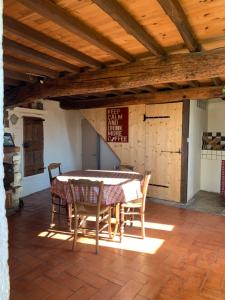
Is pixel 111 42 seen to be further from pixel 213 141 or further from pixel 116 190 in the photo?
pixel 213 141

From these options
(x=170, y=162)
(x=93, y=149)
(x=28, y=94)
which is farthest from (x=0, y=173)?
(x=93, y=149)

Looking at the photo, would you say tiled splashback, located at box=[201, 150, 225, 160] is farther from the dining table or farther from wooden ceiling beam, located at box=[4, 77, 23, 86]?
wooden ceiling beam, located at box=[4, 77, 23, 86]

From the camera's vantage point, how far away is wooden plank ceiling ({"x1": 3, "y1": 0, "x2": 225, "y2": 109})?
1813 millimetres

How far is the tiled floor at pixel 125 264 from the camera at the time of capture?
7.27ft

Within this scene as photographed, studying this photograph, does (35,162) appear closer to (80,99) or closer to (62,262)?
(80,99)

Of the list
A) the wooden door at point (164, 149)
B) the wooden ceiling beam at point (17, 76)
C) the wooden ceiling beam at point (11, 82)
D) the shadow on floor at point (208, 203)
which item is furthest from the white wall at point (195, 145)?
the wooden ceiling beam at point (11, 82)

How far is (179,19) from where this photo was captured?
1.85 metres

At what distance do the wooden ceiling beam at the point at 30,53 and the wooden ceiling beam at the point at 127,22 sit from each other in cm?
118

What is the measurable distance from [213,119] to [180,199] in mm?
2203

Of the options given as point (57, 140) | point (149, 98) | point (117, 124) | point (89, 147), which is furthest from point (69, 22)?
point (89, 147)

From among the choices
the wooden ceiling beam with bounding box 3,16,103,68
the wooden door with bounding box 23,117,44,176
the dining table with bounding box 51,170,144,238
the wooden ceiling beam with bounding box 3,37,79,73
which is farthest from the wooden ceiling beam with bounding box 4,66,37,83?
the dining table with bounding box 51,170,144,238

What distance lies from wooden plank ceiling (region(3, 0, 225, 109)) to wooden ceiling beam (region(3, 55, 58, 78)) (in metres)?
0.01

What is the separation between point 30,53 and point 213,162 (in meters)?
4.68

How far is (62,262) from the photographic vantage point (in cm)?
271
